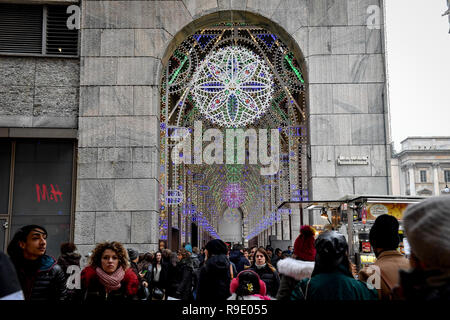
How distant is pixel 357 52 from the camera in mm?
16078

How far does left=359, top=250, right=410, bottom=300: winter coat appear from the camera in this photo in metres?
4.54

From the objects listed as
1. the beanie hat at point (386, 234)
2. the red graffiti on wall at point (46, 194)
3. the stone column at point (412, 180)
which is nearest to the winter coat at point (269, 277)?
the beanie hat at point (386, 234)

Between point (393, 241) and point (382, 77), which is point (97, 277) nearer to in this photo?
point (393, 241)

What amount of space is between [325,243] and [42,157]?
44.2 ft

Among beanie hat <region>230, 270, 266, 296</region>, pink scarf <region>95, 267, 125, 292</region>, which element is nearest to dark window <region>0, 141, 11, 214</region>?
pink scarf <region>95, 267, 125, 292</region>

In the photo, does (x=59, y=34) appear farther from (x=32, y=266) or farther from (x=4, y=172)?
(x=32, y=266)

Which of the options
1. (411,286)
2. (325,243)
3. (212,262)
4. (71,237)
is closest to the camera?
(411,286)

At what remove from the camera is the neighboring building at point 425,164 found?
8738cm

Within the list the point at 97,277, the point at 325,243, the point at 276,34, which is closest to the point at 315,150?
the point at 276,34

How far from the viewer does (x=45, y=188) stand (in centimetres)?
1567

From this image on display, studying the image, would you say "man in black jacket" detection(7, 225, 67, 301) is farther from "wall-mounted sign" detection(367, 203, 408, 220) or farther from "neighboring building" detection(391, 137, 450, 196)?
"neighboring building" detection(391, 137, 450, 196)

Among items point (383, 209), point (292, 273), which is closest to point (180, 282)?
point (383, 209)

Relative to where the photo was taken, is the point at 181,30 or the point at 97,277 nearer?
the point at 97,277

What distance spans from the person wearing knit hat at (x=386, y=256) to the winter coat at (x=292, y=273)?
50cm
